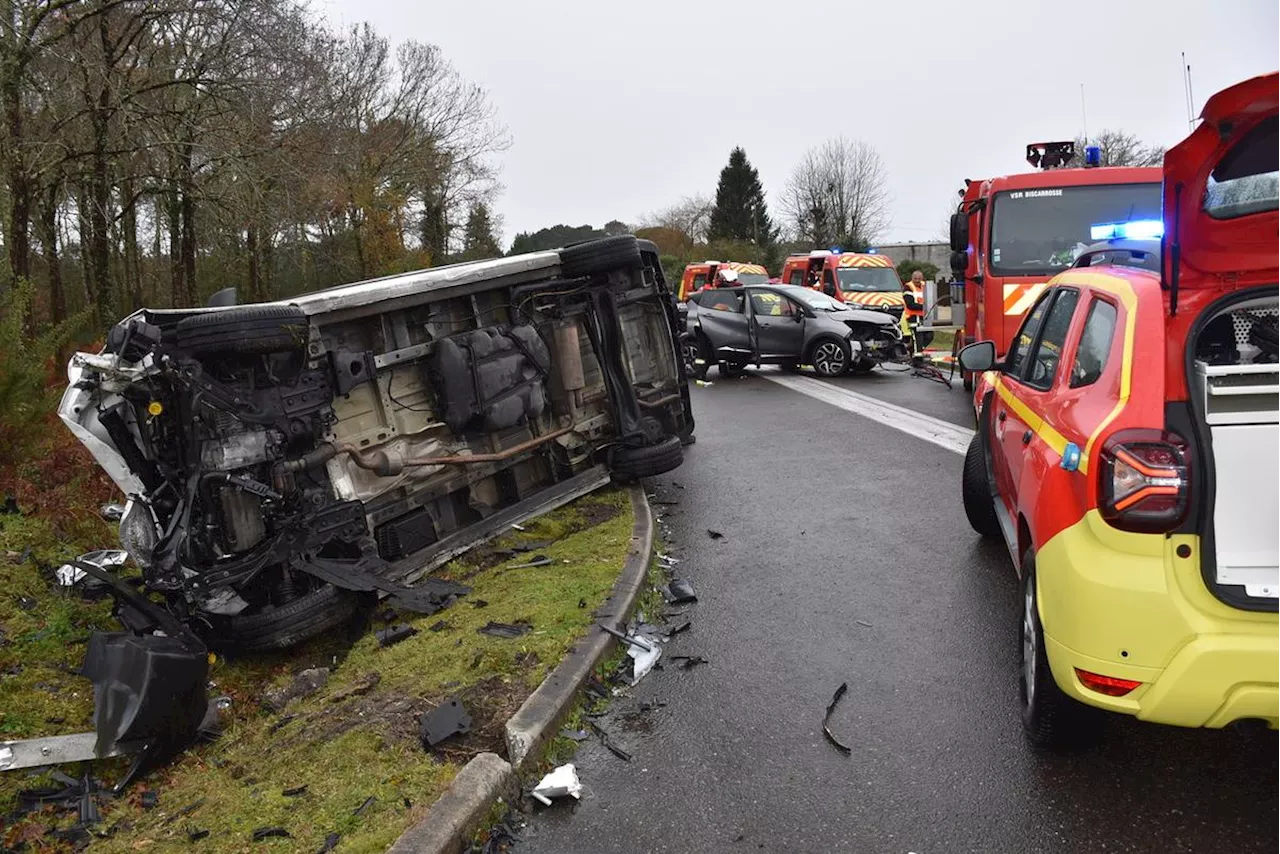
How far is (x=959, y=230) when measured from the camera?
34.4 ft

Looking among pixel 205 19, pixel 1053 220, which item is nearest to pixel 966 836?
pixel 1053 220

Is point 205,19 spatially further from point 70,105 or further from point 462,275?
point 462,275

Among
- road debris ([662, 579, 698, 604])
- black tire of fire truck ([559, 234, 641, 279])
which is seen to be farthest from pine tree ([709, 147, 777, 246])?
road debris ([662, 579, 698, 604])

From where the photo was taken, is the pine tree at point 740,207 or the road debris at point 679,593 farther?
the pine tree at point 740,207

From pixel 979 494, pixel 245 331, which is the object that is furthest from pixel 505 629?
pixel 979 494

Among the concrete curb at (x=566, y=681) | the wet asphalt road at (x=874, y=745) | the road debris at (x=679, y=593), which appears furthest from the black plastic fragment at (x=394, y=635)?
the road debris at (x=679, y=593)

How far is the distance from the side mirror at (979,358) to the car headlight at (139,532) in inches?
166

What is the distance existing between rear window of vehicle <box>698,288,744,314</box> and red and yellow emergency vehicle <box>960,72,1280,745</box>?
1295cm

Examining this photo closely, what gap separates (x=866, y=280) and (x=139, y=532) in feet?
58.2

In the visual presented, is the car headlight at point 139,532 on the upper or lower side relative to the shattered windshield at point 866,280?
upper

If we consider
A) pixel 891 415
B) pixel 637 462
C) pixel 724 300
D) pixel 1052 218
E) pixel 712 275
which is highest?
pixel 1052 218

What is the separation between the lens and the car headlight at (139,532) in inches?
172

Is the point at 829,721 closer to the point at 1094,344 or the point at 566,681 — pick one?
the point at 566,681

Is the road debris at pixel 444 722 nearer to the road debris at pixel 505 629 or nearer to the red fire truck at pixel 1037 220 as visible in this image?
the road debris at pixel 505 629
